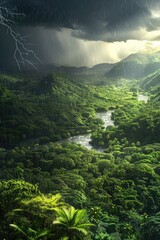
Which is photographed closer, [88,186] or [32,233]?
[32,233]

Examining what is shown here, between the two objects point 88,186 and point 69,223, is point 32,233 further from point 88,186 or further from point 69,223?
point 88,186

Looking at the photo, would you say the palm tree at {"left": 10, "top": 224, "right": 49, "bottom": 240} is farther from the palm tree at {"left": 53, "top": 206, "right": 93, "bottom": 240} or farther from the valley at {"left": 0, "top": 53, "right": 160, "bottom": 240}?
the palm tree at {"left": 53, "top": 206, "right": 93, "bottom": 240}

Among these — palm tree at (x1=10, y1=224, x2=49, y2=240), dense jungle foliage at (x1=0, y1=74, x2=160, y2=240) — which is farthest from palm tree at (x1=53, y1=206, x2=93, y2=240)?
palm tree at (x1=10, y1=224, x2=49, y2=240)

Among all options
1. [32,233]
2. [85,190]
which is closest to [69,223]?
[32,233]

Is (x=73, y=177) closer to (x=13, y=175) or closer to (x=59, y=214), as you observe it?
(x=13, y=175)

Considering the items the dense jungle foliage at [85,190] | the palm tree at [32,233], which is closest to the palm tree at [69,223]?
the dense jungle foliage at [85,190]

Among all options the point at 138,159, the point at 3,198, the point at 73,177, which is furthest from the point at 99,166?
the point at 3,198

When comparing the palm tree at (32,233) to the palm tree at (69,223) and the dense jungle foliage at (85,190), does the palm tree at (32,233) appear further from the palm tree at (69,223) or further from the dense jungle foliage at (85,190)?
the palm tree at (69,223)

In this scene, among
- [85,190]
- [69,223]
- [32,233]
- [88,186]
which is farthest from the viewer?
[88,186]

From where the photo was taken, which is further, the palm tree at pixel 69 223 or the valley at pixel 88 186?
the valley at pixel 88 186

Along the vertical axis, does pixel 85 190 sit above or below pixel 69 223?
below
